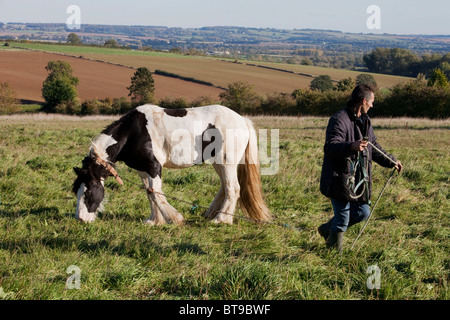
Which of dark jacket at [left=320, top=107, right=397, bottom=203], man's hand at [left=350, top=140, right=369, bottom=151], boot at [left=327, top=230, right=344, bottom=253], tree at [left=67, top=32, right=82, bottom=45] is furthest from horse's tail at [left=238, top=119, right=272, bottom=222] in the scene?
tree at [left=67, top=32, right=82, bottom=45]

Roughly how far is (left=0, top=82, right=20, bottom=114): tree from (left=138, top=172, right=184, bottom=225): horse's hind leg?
54558mm

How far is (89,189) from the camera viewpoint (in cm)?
607

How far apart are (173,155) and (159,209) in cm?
87

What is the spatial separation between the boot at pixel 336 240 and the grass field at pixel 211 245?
0.13 m

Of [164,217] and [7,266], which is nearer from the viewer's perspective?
[7,266]

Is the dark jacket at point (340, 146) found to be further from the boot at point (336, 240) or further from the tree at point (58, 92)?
the tree at point (58, 92)

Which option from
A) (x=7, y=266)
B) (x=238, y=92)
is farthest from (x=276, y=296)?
(x=238, y=92)

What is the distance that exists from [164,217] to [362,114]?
10.7ft

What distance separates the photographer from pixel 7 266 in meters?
4.14

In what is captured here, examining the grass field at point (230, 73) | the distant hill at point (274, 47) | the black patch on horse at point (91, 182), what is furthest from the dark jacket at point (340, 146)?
the distant hill at point (274, 47)

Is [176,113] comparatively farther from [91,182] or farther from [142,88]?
[142,88]

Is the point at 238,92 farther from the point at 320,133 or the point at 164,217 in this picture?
the point at 164,217

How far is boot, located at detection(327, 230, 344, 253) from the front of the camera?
4.97m

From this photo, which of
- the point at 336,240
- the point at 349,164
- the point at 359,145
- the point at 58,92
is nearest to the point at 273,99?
the point at 58,92
